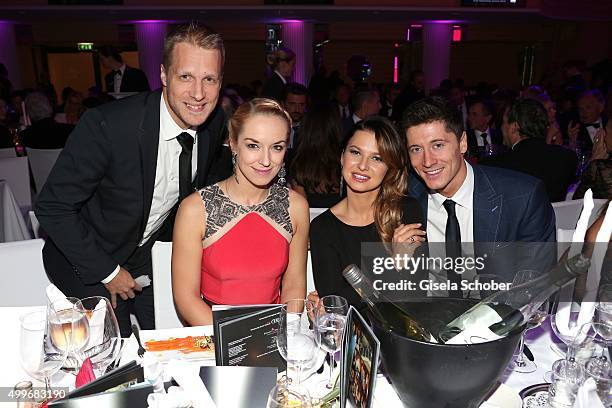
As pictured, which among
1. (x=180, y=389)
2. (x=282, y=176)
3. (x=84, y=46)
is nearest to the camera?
(x=180, y=389)

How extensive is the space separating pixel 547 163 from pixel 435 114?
168 cm

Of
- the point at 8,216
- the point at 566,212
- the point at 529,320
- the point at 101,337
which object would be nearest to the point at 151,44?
the point at 8,216

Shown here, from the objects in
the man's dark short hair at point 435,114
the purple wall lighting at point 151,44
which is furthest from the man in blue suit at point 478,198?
the purple wall lighting at point 151,44

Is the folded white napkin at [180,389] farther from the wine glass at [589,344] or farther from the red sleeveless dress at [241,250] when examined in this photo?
the wine glass at [589,344]

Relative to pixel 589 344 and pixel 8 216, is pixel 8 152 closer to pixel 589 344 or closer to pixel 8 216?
pixel 8 216

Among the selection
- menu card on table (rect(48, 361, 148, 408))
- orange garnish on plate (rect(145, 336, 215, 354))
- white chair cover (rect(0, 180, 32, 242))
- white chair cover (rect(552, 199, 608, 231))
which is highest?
menu card on table (rect(48, 361, 148, 408))

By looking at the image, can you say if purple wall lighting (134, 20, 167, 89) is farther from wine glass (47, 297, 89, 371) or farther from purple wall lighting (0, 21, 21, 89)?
wine glass (47, 297, 89, 371)

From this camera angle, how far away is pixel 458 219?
235 cm

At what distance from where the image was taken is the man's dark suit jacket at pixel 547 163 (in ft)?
11.4

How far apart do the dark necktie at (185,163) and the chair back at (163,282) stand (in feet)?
0.92

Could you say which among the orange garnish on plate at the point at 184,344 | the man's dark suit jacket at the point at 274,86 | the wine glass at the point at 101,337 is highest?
the man's dark suit jacket at the point at 274,86

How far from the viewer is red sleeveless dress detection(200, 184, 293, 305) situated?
2.18 m

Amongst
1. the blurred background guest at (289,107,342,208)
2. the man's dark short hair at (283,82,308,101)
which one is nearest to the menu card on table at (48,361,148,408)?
the blurred background guest at (289,107,342,208)

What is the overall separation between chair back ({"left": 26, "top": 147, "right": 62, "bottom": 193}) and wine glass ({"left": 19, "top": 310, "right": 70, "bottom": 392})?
138 inches
